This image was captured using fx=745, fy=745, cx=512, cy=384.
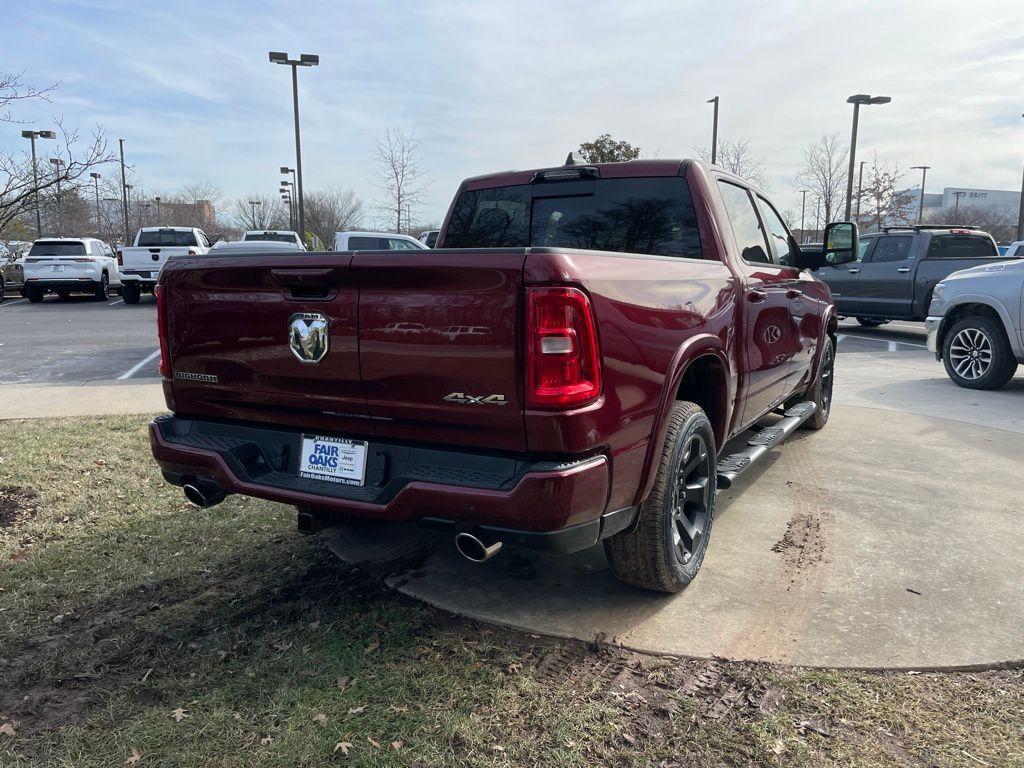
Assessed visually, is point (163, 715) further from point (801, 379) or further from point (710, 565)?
point (801, 379)

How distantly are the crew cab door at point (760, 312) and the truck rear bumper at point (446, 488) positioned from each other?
158 centimetres

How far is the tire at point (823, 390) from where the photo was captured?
6.11 metres

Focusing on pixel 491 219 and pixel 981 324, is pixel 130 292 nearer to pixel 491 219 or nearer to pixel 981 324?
pixel 491 219

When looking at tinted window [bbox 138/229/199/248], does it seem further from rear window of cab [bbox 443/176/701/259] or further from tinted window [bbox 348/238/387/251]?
rear window of cab [bbox 443/176/701/259]

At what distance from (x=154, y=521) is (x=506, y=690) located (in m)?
2.66

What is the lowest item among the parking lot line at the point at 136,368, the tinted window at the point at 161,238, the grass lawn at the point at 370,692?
the grass lawn at the point at 370,692

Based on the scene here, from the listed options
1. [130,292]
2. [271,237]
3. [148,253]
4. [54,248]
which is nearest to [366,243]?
[271,237]

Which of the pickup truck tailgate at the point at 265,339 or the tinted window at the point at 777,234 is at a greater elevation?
the tinted window at the point at 777,234

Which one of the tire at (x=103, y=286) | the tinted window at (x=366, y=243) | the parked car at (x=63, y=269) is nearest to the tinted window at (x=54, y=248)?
Result: the parked car at (x=63, y=269)

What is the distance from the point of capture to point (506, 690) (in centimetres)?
267

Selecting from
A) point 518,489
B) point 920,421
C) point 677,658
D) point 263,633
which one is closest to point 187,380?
point 263,633

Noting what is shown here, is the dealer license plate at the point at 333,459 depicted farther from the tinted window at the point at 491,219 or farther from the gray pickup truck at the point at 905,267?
the gray pickup truck at the point at 905,267

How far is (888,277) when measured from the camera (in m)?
13.2

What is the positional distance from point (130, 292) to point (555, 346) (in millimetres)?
19940
